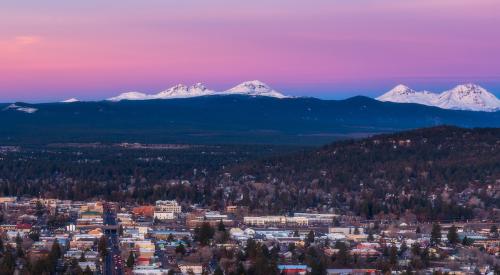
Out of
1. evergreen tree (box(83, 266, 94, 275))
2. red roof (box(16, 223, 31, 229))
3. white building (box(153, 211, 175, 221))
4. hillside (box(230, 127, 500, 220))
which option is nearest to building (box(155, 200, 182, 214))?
white building (box(153, 211, 175, 221))

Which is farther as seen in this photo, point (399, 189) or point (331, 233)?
point (399, 189)

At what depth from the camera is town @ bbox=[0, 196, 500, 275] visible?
49.8 meters

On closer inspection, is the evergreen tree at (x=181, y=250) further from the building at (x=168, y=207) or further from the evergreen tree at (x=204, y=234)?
the building at (x=168, y=207)

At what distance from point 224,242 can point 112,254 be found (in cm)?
566

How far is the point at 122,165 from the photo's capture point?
10662 cm

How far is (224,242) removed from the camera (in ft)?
186

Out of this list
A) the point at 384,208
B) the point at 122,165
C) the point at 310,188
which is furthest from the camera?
the point at 122,165

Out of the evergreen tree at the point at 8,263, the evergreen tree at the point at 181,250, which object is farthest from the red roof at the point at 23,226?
the evergreen tree at the point at 8,263

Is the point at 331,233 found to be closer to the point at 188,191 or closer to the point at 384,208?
the point at 384,208

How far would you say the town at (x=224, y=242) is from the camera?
49781mm

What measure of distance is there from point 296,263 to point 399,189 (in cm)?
3069

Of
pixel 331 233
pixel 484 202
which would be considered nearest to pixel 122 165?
pixel 484 202

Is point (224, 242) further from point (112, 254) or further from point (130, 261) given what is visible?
point (130, 261)

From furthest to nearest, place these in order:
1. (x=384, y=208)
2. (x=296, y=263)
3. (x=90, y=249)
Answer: (x=384, y=208) < (x=90, y=249) < (x=296, y=263)
